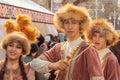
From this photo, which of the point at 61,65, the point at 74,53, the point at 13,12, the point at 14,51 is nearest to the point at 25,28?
the point at 14,51

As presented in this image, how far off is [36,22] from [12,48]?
7.19 meters

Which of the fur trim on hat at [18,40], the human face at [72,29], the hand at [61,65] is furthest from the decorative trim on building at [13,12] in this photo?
the hand at [61,65]

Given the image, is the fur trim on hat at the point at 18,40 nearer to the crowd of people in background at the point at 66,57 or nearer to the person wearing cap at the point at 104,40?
the crowd of people in background at the point at 66,57

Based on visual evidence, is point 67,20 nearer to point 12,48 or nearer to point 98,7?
point 12,48

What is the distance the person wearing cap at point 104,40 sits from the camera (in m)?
4.68

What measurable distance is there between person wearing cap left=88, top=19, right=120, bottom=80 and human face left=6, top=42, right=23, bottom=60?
3.08 ft

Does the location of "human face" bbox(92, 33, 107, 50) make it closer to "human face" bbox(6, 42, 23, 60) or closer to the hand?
"human face" bbox(6, 42, 23, 60)

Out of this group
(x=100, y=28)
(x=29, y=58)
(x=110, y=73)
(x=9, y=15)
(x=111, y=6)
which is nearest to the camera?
(x=110, y=73)

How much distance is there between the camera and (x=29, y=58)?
573 cm

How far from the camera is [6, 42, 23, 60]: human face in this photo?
13.9ft

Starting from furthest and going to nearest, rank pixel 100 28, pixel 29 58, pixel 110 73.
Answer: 1. pixel 29 58
2. pixel 100 28
3. pixel 110 73

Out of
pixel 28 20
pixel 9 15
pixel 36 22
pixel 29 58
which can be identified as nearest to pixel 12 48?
pixel 28 20

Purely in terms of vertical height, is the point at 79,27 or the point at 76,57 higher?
the point at 79,27

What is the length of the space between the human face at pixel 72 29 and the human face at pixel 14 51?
576mm
